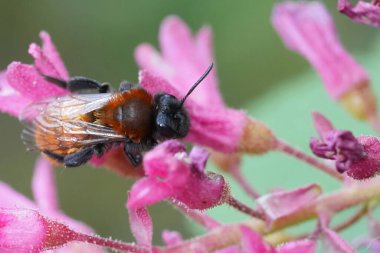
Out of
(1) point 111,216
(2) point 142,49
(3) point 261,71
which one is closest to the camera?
(2) point 142,49

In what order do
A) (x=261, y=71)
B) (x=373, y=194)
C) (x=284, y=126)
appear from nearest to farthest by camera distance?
(x=373, y=194) → (x=284, y=126) → (x=261, y=71)

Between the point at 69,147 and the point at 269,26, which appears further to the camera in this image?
the point at 269,26

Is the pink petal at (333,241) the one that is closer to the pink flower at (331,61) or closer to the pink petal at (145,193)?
the pink petal at (145,193)

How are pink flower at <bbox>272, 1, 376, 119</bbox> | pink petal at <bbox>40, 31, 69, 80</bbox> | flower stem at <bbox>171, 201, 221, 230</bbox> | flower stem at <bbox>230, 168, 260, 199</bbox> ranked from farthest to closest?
pink flower at <bbox>272, 1, 376, 119</bbox>
flower stem at <bbox>230, 168, 260, 199</bbox>
pink petal at <bbox>40, 31, 69, 80</bbox>
flower stem at <bbox>171, 201, 221, 230</bbox>

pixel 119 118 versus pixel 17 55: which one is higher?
pixel 119 118

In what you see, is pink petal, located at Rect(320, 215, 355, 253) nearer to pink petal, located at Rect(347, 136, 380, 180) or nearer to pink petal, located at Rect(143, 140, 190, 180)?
pink petal, located at Rect(347, 136, 380, 180)

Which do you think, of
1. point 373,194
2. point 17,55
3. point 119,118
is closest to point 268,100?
point 373,194

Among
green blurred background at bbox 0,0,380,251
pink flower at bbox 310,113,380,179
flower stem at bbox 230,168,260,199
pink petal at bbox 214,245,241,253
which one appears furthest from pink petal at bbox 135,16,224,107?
pink flower at bbox 310,113,380,179

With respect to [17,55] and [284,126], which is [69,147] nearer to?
[284,126]
